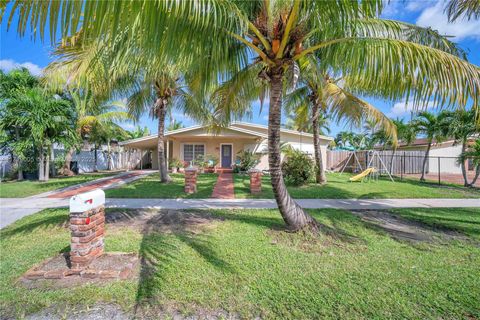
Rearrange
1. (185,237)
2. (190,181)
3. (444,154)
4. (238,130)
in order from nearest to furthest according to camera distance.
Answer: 1. (185,237)
2. (190,181)
3. (238,130)
4. (444,154)

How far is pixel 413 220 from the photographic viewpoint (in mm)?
6977

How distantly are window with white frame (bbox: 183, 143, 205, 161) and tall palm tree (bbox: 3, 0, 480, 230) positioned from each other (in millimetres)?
16810

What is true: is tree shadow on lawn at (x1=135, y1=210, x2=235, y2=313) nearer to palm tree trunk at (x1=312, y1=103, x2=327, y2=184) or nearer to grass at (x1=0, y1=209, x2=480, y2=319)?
grass at (x1=0, y1=209, x2=480, y2=319)

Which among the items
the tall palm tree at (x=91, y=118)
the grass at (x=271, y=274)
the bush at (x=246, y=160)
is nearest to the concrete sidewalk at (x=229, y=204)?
the grass at (x=271, y=274)

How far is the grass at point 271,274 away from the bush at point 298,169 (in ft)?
22.3

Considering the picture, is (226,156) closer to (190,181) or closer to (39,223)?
(190,181)

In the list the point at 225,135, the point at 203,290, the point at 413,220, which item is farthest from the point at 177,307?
the point at 225,135

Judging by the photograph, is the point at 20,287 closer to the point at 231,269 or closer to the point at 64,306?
the point at 64,306

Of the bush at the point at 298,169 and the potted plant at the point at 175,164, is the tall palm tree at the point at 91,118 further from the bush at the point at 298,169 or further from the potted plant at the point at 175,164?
the bush at the point at 298,169

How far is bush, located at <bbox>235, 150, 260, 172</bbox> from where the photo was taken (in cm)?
1961

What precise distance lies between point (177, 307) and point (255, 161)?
17053 millimetres

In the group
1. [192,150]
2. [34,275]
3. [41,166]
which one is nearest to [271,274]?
[34,275]

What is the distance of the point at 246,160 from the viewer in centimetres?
1959

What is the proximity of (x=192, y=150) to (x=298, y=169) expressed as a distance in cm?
1149
